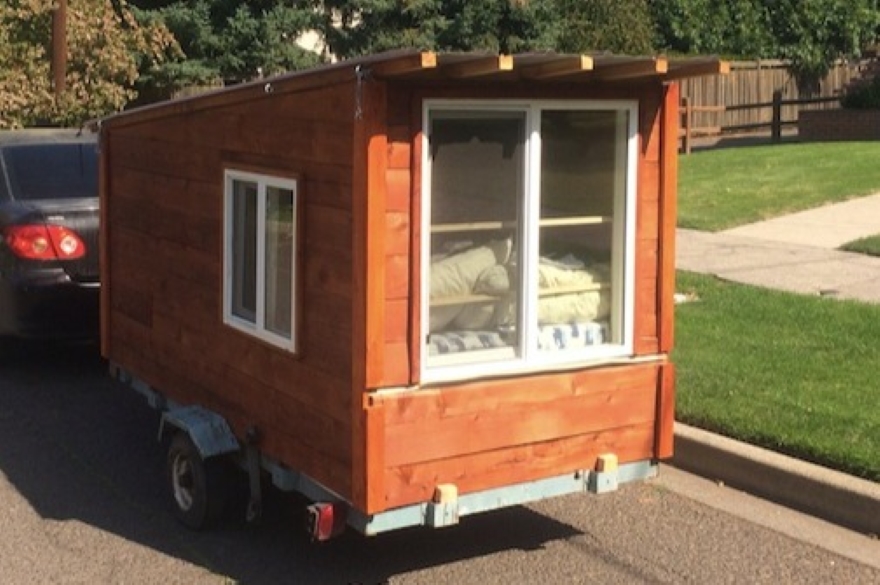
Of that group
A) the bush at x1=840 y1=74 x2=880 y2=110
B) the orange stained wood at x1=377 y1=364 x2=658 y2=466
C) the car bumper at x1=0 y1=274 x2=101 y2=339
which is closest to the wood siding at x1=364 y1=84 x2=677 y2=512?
the orange stained wood at x1=377 y1=364 x2=658 y2=466

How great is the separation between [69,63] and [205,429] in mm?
15521

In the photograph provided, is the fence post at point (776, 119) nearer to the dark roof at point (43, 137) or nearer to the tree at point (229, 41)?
the tree at point (229, 41)

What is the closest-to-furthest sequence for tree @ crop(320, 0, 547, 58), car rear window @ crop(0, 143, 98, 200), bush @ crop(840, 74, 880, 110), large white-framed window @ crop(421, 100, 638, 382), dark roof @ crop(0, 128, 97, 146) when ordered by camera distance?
large white-framed window @ crop(421, 100, 638, 382)
car rear window @ crop(0, 143, 98, 200)
dark roof @ crop(0, 128, 97, 146)
bush @ crop(840, 74, 880, 110)
tree @ crop(320, 0, 547, 58)

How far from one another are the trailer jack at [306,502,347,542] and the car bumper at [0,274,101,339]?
3958mm

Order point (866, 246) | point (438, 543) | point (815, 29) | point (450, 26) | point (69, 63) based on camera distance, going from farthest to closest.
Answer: point (815, 29) < point (450, 26) < point (69, 63) < point (866, 246) < point (438, 543)

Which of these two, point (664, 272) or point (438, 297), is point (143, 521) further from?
point (664, 272)

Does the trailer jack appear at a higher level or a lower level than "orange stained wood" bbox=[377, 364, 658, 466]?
lower

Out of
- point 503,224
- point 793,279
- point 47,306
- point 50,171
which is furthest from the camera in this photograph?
point 793,279

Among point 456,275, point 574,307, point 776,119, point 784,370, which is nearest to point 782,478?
point 574,307

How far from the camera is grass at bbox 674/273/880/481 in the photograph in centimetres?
714

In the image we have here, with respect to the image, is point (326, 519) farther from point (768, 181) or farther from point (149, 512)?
point (768, 181)

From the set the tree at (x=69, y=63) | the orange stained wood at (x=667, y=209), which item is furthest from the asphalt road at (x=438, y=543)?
the tree at (x=69, y=63)

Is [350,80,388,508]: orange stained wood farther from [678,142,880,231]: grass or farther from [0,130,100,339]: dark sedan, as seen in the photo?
[678,142,880,231]: grass

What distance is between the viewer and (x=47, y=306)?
9.07 meters
